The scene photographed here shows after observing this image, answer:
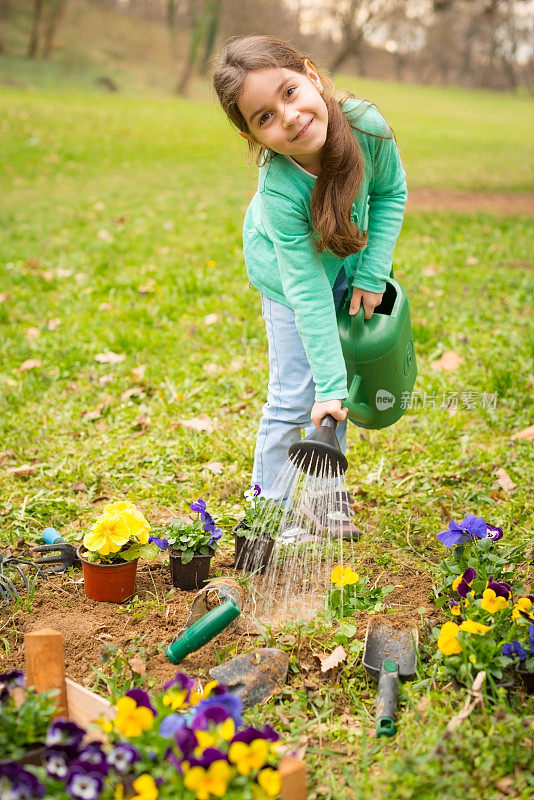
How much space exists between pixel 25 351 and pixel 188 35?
127ft

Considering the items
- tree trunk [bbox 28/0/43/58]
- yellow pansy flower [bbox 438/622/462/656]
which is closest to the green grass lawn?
yellow pansy flower [bbox 438/622/462/656]

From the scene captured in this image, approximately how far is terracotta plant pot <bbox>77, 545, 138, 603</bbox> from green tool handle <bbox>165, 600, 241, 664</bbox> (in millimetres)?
328

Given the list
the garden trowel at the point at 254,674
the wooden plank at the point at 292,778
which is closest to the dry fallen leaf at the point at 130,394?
the garden trowel at the point at 254,674

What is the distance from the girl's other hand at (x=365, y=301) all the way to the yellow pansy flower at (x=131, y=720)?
1.42 m

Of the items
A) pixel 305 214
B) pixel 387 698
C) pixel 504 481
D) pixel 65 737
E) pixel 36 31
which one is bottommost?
pixel 36 31

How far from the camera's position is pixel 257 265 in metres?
2.47

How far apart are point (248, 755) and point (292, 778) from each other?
0.15m

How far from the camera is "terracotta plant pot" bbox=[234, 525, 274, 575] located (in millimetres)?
2318

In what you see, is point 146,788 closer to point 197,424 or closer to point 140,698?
point 140,698

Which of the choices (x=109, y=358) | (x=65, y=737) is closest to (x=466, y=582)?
(x=65, y=737)

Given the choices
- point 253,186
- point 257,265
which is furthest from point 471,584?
point 253,186

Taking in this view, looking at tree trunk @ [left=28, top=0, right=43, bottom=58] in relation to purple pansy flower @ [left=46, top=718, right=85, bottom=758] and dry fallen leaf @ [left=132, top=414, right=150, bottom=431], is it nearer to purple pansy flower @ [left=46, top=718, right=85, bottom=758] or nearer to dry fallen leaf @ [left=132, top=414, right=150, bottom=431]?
dry fallen leaf @ [left=132, top=414, right=150, bottom=431]

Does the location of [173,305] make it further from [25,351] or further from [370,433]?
[370,433]

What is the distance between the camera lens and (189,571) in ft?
7.42
